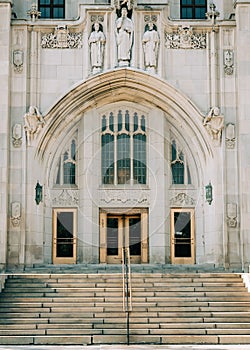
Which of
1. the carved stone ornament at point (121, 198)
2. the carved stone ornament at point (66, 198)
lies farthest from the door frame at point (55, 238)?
the carved stone ornament at point (121, 198)

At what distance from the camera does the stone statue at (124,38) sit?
23.9 metres

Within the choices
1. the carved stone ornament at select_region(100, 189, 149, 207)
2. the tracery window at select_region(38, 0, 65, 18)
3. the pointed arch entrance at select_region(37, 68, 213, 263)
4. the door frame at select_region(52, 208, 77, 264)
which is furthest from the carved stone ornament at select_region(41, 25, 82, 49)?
the door frame at select_region(52, 208, 77, 264)

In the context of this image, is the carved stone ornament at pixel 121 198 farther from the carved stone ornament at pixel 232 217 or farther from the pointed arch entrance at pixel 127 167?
the carved stone ornament at pixel 232 217

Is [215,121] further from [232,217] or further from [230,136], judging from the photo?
[232,217]

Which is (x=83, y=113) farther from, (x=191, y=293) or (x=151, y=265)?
(x=191, y=293)

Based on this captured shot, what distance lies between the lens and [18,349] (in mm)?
16344

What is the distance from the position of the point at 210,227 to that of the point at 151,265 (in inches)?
90.1

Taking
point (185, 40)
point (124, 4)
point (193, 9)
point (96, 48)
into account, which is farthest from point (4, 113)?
point (193, 9)

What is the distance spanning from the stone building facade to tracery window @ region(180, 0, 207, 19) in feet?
4.08

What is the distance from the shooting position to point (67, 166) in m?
24.5

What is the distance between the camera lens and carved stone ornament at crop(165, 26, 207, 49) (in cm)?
2419

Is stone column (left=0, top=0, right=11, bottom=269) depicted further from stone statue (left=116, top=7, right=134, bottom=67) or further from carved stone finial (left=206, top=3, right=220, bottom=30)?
carved stone finial (left=206, top=3, right=220, bottom=30)

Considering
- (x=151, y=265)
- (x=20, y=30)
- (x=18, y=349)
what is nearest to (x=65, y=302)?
(x=18, y=349)

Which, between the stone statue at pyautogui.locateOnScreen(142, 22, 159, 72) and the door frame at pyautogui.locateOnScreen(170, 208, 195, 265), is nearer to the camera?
the stone statue at pyautogui.locateOnScreen(142, 22, 159, 72)
